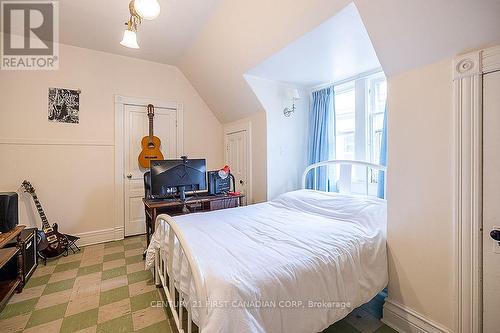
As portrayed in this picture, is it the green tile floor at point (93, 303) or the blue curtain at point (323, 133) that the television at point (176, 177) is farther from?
the blue curtain at point (323, 133)

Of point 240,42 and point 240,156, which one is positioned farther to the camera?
point 240,156

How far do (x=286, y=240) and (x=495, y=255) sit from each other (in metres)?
1.13

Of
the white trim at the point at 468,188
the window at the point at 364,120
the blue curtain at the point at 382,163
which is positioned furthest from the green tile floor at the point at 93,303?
the window at the point at 364,120

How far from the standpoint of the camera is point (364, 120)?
8.61ft

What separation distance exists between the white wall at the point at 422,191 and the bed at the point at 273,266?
0.17m

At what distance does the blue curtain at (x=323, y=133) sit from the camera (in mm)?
2982

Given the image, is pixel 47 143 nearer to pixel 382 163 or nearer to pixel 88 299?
pixel 88 299

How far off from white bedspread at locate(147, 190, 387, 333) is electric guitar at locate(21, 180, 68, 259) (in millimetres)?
1670

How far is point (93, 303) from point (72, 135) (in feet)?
7.46

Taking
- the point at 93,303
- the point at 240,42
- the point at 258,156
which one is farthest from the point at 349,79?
the point at 93,303

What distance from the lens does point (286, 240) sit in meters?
1.54

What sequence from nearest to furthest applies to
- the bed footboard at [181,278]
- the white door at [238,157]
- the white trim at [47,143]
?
the bed footboard at [181,278] → the white trim at [47,143] → the white door at [238,157]

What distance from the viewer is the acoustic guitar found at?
3.32m

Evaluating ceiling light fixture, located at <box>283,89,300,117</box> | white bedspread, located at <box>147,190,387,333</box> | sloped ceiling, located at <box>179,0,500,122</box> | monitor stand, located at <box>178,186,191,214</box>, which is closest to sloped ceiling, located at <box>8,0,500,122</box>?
sloped ceiling, located at <box>179,0,500,122</box>
